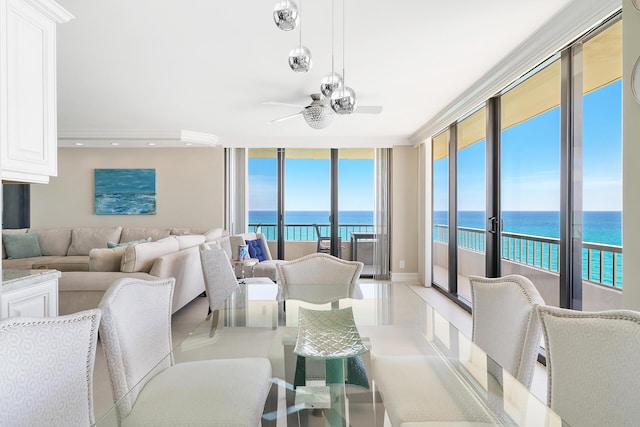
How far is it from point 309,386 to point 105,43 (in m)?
2.78

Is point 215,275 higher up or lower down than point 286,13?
lower down

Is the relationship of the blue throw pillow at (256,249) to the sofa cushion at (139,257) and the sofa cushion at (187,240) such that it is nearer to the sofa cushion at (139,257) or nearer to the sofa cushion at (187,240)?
the sofa cushion at (187,240)

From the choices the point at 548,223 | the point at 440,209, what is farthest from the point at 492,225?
the point at 440,209

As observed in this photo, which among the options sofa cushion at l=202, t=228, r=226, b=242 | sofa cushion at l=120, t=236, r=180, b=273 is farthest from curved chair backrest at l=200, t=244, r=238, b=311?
sofa cushion at l=202, t=228, r=226, b=242

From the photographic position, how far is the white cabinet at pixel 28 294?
5.70 feet

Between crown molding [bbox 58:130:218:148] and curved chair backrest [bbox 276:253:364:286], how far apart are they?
12.9ft

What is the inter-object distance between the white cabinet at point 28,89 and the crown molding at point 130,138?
4.05 metres

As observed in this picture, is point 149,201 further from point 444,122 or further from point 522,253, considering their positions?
point 522,253

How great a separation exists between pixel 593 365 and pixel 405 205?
5429 mm

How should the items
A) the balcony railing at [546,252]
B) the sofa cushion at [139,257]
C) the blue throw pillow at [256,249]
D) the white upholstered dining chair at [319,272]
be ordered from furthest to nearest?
the blue throw pillow at [256,249], the sofa cushion at [139,257], the balcony railing at [546,252], the white upholstered dining chair at [319,272]

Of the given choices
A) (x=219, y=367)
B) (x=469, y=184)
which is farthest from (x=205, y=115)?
(x=219, y=367)

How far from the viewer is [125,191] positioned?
6.30m

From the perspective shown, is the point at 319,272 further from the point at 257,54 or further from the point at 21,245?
the point at 21,245

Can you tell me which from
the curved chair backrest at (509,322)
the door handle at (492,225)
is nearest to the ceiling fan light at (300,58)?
the curved chair backrest at (509,322)
